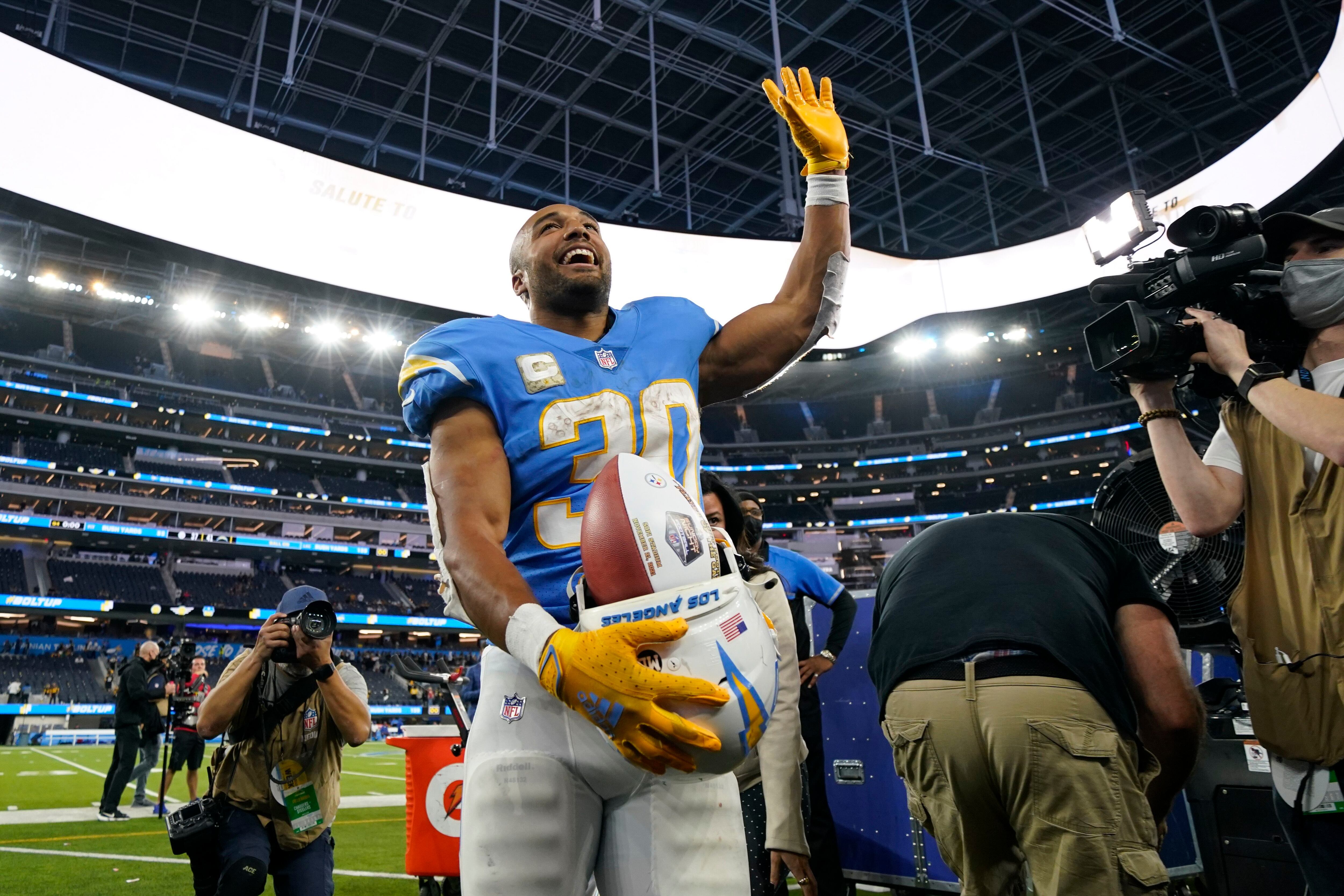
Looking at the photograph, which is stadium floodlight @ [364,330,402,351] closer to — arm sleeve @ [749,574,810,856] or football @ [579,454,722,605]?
arm sleeve @ [749,574,810,856]

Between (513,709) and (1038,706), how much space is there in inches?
49.3

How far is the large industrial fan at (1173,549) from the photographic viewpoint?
312cm

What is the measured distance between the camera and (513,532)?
1573mm

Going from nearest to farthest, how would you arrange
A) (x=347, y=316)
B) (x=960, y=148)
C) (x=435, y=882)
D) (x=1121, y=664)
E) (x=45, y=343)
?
(x=1121, y=664), (x=435, y=882), (x=960, y=148), (x=347, y=316), (x=45, y=343)

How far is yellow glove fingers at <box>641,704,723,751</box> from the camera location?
44.3 inches

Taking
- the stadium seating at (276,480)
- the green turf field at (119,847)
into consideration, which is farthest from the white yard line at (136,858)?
the stadium seating at (276,480)

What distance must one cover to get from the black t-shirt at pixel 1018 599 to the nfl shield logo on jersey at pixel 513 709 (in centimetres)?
115

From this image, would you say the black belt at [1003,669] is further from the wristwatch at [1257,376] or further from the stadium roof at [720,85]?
the stadium roof at [720,85]

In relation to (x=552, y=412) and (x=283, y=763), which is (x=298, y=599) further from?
(x=552, y=412)

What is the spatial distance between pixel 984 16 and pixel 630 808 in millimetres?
20269

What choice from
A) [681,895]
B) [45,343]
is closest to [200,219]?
[681,895]

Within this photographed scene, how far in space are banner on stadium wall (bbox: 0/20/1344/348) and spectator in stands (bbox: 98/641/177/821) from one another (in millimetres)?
5440

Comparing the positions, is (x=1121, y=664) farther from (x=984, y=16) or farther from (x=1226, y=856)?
(x=984, y=16)

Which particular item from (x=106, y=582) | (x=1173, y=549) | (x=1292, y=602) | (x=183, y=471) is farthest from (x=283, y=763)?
(x=183, y=471)
